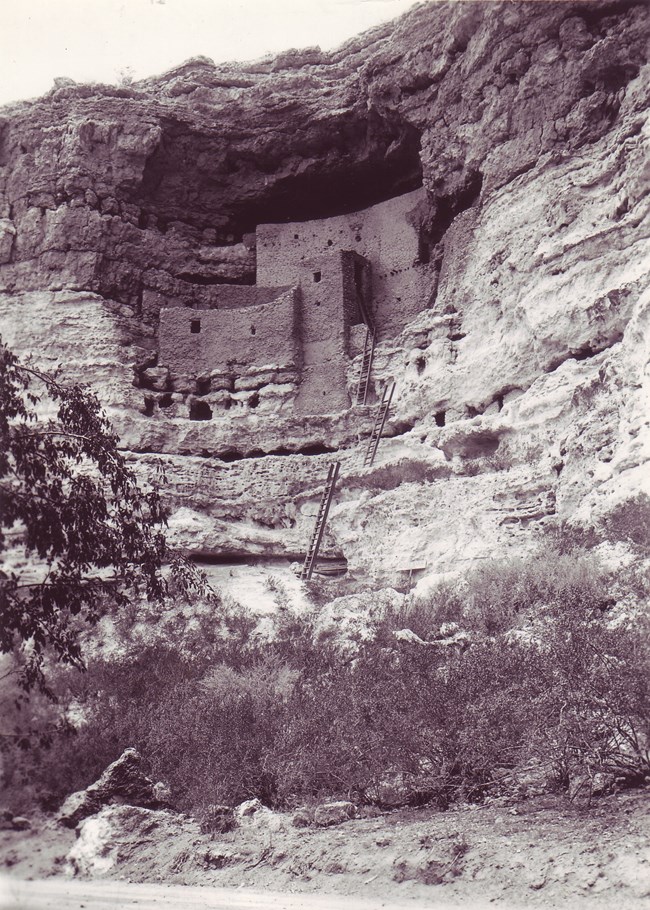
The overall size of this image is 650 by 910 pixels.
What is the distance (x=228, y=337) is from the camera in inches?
792

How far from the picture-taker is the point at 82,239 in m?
20.8

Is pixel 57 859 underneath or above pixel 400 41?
underneath

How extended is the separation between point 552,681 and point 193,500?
11.5m

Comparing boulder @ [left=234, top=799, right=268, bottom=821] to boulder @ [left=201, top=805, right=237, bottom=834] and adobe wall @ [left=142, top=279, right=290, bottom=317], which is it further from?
adobe wall @ [left=142, top=279, right=290, bottom=317]

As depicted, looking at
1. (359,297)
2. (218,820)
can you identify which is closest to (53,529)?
(218,820)

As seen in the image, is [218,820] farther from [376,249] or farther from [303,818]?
[376,249]

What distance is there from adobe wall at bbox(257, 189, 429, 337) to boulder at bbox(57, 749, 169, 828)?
1339 cm

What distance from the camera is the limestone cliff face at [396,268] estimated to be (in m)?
14.1

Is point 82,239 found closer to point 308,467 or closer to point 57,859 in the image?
point 308,467

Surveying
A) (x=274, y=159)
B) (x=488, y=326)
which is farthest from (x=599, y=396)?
(x=274, y=159)

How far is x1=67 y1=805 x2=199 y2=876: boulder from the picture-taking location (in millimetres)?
6414

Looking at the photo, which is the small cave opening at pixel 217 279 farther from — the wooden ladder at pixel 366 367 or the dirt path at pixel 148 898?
the dirt path at pixel 148 898

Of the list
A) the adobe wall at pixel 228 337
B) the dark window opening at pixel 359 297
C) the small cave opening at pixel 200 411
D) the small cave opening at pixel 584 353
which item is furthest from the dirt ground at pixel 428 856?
the dark window opening at pixel 359 297

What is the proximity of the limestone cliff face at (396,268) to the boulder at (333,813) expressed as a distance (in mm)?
5843
